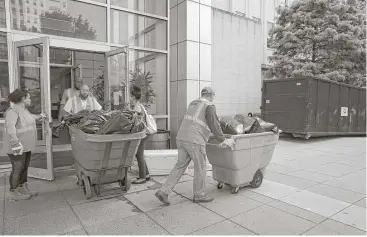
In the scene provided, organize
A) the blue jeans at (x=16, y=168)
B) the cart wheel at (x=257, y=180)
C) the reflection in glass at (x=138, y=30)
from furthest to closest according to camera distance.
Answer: the reflection in glass at (x=138, y=30)
the cart wheel at (x=257, y=180)
the blue jeans at (x=16, y=168)

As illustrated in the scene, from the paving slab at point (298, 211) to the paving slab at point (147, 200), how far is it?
1336mm

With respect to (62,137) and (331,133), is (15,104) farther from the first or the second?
(331,133)

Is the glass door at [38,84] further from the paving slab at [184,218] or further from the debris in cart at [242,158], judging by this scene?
the debris in cart at [242,158]

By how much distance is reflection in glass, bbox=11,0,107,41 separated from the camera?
5.61m

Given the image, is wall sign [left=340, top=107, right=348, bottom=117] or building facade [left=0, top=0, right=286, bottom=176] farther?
wall sign [left=340, top=107, right=348, bottom=117]

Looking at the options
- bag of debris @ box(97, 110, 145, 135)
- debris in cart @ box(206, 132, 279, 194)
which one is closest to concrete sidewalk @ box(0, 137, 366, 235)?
debris in cart @ box(206, 132, 279, 194)

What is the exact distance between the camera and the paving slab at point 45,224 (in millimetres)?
3145

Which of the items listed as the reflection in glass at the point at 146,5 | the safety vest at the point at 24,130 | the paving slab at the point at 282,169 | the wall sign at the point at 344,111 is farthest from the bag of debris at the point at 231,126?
the wall sign at the point at 344,111

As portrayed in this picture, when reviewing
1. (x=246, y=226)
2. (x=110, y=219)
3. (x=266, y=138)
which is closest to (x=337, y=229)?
(x=246, y=226)

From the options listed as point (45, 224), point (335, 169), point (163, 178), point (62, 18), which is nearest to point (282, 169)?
point (335, 169)

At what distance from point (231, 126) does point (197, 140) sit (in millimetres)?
738

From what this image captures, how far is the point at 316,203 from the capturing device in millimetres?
3998

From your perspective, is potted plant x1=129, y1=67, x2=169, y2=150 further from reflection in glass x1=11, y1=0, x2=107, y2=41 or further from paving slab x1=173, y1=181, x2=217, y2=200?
paving slab x1=173, y1=181, x2=217, y2=200

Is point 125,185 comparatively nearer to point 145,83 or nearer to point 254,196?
point 254,196
